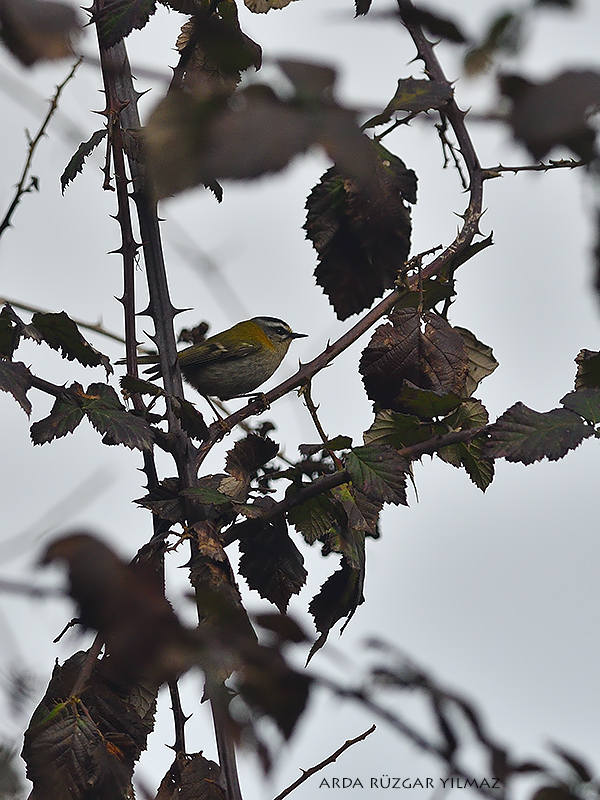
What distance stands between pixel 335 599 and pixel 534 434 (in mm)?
564

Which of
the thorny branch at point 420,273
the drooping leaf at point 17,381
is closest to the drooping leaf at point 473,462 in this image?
the thorny branch at point 420,273

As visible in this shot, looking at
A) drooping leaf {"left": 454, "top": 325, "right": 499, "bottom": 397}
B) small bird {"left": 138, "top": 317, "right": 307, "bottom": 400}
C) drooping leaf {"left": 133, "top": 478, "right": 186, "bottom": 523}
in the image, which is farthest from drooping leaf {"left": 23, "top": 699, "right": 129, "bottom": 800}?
small bird {"left": 138, "top": 317, "right": 307, "bottom": 400}

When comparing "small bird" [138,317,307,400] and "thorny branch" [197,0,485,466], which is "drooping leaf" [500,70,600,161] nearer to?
"thorny branch" [197,0,485,466]

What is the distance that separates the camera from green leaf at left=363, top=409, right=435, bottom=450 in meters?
1.96

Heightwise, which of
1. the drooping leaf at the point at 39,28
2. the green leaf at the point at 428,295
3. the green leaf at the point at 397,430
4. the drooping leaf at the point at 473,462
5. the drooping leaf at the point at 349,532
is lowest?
the drooping leaf at the point at 349,532

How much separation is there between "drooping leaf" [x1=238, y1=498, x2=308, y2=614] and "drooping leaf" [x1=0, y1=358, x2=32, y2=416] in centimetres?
54

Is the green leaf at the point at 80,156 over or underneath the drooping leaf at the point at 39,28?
over

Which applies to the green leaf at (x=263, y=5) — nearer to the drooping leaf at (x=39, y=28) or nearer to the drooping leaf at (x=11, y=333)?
the drooping leaf at (x=11, y=333)

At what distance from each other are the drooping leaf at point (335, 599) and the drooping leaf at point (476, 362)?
0.65 m

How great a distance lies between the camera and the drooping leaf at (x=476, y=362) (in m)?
2.32

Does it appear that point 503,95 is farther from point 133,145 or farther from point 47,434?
point 133,145

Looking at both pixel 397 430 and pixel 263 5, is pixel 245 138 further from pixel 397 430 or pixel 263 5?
pixel 263 5

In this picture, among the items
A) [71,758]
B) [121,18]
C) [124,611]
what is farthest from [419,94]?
[71,758]

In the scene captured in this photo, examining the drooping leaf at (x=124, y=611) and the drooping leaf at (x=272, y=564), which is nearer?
the drooping leaf at (x=124, y=611)
